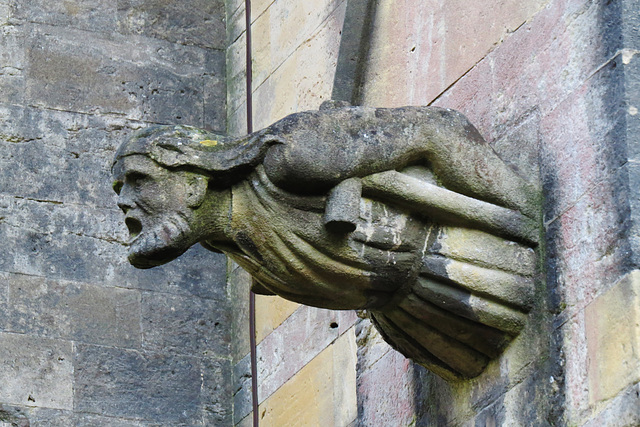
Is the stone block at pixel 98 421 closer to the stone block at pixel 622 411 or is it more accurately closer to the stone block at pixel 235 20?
the stone block at pixel 235 20

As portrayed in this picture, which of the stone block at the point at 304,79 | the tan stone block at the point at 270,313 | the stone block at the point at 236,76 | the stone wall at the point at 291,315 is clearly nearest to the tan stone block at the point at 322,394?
the stone wall at the point at 291,315

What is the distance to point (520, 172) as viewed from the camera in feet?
13.0

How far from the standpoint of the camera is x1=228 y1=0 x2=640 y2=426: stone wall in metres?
3.55

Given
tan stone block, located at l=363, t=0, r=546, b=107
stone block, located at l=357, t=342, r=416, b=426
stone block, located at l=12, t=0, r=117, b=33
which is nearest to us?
tan stone block, located at l=363, t=0, r=546, b=107

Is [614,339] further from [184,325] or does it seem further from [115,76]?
[115,76]

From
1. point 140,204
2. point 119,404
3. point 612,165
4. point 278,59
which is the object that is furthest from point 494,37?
point 119,404

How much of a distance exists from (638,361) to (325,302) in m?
0.84

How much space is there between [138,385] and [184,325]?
33 centimetres

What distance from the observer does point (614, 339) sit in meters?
3.49

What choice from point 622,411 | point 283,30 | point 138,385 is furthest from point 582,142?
point 138,385

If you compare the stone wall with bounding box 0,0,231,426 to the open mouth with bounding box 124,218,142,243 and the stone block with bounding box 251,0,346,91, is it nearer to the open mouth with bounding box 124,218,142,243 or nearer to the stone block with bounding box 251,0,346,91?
the stone block with bounding box 251,0,346,91

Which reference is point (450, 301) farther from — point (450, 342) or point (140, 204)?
point (140, 204)

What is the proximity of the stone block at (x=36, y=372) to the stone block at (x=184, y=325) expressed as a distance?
1.14 ft

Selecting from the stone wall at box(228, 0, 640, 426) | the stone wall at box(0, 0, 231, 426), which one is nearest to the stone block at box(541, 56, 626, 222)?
the stone wall at box(228, 0, 640, 426)
